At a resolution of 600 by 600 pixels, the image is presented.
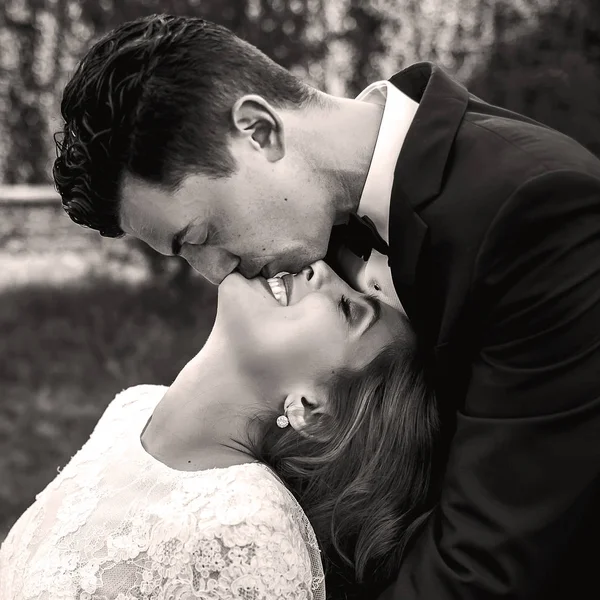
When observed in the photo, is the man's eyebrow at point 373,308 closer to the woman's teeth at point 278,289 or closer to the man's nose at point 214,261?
the woman's teeth at point 278,289

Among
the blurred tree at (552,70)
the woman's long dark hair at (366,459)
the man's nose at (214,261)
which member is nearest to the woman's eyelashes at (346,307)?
the woman's long dark hair at (366,459)

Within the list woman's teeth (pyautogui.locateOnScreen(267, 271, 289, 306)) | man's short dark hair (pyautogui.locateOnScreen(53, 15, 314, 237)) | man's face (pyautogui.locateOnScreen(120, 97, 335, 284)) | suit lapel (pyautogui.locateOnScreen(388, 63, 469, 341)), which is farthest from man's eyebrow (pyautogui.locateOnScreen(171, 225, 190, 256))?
suit lapel (pyautogui.locateOnScreen(388, 63, 469, 341))

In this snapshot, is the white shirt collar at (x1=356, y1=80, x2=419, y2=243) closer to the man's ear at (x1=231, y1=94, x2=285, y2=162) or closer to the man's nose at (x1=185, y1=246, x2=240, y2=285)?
the man's ear at (x1=231, y1=94, x2=285, y2=162)

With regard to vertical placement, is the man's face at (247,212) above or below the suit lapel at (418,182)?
below

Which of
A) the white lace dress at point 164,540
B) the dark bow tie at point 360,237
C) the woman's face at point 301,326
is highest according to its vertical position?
the dark bow tie at point 360,237

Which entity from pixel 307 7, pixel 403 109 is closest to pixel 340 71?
pixel 307 7

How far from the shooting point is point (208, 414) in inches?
111

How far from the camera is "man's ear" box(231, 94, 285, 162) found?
8.74 ft

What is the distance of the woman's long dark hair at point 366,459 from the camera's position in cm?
275

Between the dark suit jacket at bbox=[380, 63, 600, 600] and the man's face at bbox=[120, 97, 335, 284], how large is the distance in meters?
0.41

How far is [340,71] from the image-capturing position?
24.0ft

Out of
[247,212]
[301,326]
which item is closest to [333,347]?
[301,326]

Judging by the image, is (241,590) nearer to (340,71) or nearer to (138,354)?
(138,354)

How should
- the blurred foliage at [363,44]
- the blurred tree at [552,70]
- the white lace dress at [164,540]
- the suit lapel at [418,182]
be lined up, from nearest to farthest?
the suit lapel at [418,182] → the white lace dress at [164,540] → the blurred tree at [552,70] → the blurred foliage at [363,44]
